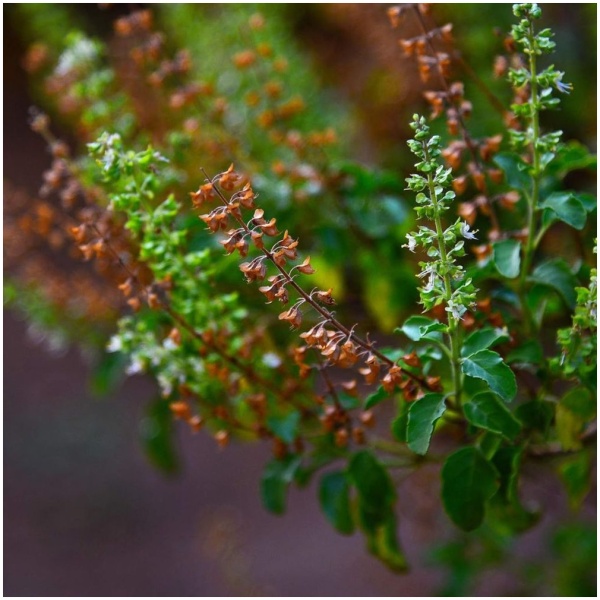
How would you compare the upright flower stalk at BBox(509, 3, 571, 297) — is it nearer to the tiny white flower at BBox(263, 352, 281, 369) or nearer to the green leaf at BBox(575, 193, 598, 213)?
the green leaf at BBox(575, 193, 598, 213)

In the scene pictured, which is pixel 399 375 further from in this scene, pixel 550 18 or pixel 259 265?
pixel 550 18

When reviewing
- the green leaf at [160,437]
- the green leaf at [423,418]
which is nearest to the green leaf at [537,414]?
the green leaf at [423,418]

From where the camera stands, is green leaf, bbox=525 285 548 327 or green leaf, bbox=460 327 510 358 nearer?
green leaf, bbox=460 327 510 358

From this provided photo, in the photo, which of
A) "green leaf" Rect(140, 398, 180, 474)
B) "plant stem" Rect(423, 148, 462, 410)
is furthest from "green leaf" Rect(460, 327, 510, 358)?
"green leaf" Rect(140, 398, 180, 474)

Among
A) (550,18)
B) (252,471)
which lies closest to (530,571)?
(550,18)

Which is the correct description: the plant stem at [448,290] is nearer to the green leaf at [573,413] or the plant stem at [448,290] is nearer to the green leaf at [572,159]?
the green leaf at [573,413]

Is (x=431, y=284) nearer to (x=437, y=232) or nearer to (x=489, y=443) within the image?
(x=437, y=232)
